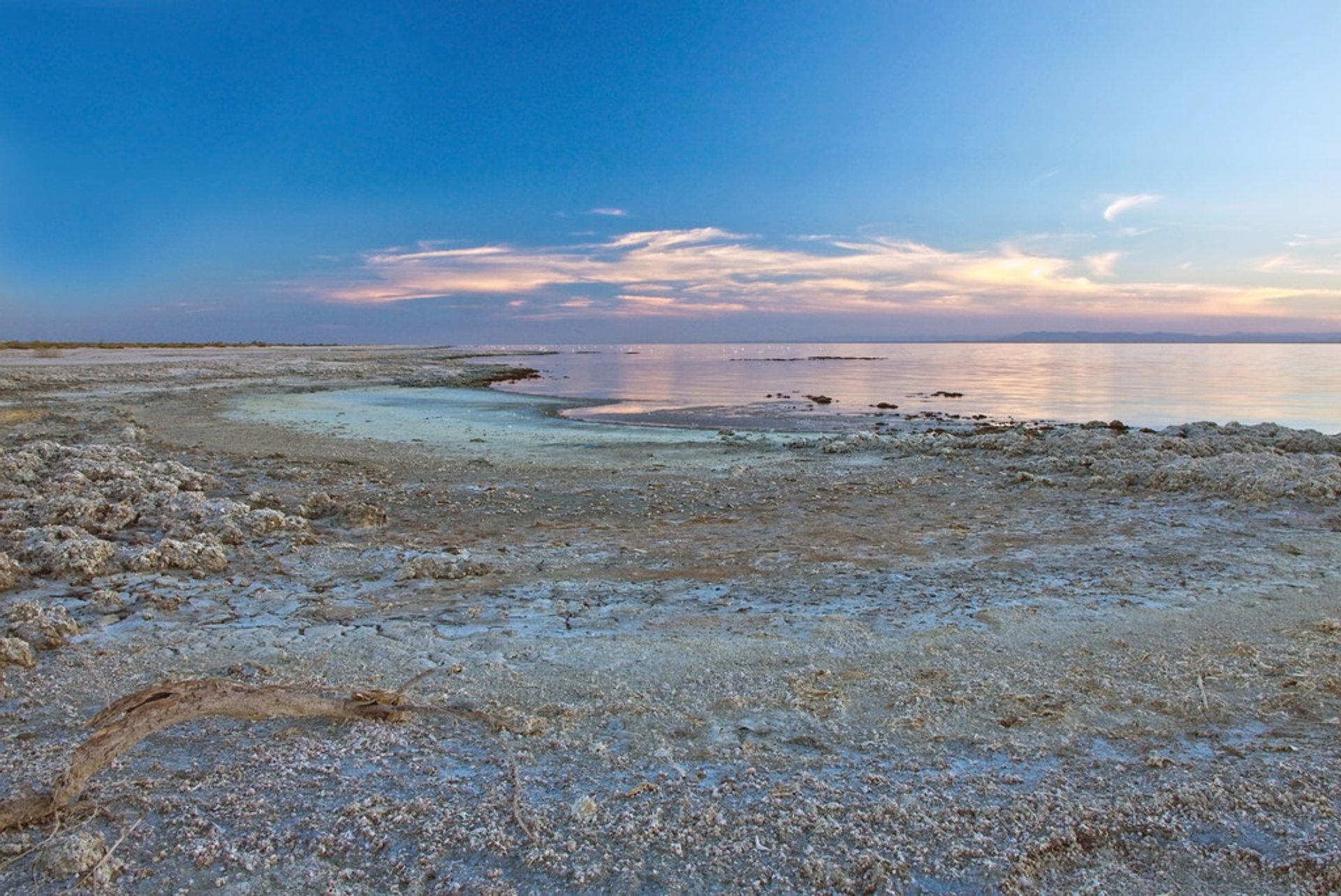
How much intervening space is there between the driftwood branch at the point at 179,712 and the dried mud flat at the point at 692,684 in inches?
2.9

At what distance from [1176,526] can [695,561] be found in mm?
4877

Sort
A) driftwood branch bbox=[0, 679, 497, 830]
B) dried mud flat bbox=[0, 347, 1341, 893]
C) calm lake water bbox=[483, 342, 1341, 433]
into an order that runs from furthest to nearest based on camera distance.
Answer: calm lake water bbox=[483, 342, 1341, 433] < driftwood branch bbox=[0, 679, 497, 830] < dried mud flat bbox=[0, 347, 1341, 893]

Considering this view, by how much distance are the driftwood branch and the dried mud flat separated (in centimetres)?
7

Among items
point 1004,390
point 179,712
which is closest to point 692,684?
point 179,712

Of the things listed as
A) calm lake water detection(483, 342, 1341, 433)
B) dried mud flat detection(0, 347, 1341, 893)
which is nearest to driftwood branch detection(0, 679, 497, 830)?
dried mud flat detection(0, 347, 1341, 893)

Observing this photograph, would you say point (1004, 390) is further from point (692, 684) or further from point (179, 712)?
point (179, 712)

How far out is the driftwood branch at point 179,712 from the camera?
2.65 meters

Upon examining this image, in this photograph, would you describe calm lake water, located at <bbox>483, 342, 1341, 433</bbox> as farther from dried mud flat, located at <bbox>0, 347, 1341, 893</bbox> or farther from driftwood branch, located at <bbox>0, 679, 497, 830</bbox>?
driftwood branch, located at <bbox>0, 679, 497, 830</bbox>

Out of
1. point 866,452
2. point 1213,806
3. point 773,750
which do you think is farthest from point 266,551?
point 866,452

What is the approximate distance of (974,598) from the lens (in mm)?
5246

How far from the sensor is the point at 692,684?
3889 millimetres

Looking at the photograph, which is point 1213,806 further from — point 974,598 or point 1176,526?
point 1176,526

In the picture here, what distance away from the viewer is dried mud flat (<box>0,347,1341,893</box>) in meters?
2.53

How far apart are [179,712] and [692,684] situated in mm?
2314
